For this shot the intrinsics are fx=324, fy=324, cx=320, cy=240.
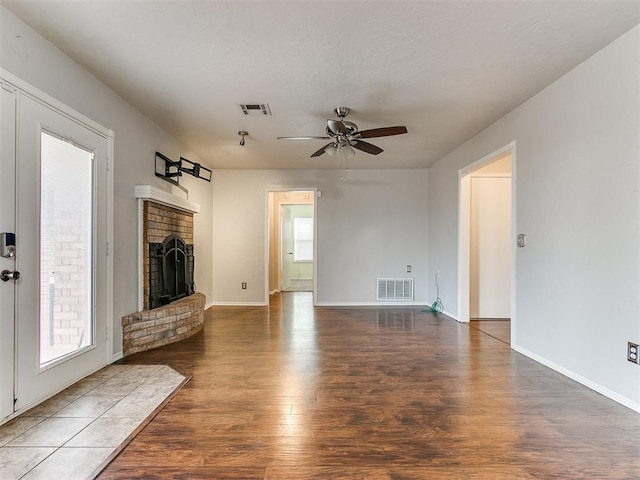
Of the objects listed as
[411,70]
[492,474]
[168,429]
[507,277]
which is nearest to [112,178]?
[168,429]

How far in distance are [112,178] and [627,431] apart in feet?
13.9

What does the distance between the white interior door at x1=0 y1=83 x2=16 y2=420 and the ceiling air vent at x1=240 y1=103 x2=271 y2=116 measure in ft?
5.86

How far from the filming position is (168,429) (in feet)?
6.30

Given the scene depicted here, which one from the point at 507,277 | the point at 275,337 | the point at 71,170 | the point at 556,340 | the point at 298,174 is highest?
the point at 298,174

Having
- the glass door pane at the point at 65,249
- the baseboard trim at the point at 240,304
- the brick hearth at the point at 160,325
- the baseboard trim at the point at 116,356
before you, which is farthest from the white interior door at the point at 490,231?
the glass door pane at the point at 65,249

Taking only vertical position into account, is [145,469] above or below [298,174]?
below

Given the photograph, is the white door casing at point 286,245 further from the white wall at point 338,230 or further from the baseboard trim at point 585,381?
the baseboard trim at point 585,381

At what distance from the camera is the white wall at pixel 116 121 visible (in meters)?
2.09

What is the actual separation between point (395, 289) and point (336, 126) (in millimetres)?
3808

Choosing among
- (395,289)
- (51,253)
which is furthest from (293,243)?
(51,253)

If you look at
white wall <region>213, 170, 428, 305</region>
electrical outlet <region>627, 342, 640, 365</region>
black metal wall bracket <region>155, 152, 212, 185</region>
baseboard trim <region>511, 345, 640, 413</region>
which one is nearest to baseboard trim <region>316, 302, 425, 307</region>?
white wall <region>213, 170, 428, 305</region>

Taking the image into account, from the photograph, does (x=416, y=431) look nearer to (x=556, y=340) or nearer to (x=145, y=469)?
(x=145, y=469)

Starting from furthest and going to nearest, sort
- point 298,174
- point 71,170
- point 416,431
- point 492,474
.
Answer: point 298,174 < point 71,170 < point 416,431 < point 492,474

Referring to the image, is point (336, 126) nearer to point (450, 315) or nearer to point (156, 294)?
point (156, 294)
